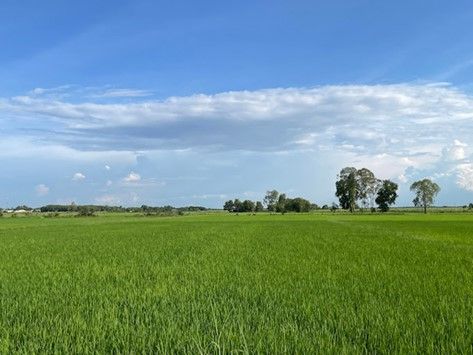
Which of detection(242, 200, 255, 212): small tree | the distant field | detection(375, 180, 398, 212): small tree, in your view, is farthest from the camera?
detection(242, 200, 255, 212): small tree

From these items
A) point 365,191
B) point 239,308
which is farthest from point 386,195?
point 239,308

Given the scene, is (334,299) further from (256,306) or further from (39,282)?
(39,282)

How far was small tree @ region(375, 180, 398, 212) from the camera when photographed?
136 meters

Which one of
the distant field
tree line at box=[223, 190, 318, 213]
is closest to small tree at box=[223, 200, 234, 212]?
tree line at box=[223, 190, 318, 213]

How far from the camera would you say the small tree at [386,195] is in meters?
136

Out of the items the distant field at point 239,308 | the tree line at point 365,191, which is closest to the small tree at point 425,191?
the tree line at point 365,191

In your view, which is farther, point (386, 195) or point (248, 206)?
point (248, 206)

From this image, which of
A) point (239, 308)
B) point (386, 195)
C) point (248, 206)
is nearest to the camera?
point (239, 308)

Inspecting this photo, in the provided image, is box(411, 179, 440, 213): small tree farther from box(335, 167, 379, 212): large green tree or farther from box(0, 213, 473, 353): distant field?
box(0, 213, 473, 353): distant field

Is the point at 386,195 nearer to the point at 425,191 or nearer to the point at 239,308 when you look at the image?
the point at 425,191

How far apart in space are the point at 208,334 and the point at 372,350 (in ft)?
5.99

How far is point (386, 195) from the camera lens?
136 meters

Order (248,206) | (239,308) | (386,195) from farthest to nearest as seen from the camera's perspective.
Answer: (248,206) < (386,195) < (239,308)

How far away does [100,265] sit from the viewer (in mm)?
14492
